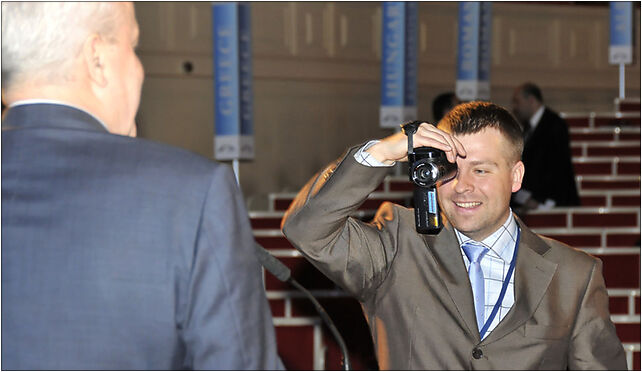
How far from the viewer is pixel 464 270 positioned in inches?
80.0

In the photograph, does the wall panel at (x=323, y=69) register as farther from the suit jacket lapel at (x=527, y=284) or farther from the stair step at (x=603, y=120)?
the suit jacket lapel at (x=527, y=284)

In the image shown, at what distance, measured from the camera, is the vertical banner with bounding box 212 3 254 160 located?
5.65 m

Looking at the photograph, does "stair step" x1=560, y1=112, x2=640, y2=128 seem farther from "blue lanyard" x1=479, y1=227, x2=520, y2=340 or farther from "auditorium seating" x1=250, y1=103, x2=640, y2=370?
"blue lanyard" x1=479, y1=227, x2=520, y2=340

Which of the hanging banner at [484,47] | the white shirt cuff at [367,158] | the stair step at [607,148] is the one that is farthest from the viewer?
the stair step at [607,148]

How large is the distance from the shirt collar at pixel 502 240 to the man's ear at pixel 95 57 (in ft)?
3.49

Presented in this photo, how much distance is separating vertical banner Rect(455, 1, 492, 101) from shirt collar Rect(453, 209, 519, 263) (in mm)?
6951

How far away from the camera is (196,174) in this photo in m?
1.18

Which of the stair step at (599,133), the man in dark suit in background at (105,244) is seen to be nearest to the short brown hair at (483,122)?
the man in dark suit in background at (105,244)

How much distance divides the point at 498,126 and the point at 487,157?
7cm

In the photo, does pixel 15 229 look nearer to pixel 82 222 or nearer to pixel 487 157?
pixel 82 222

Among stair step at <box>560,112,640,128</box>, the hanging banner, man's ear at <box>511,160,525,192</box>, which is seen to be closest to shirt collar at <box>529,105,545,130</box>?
the hanging banner

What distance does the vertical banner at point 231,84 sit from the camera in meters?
5.65

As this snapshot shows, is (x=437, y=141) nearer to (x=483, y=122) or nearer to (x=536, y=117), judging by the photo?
(x=483, y=122)

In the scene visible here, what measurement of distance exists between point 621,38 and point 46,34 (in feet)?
30.8
